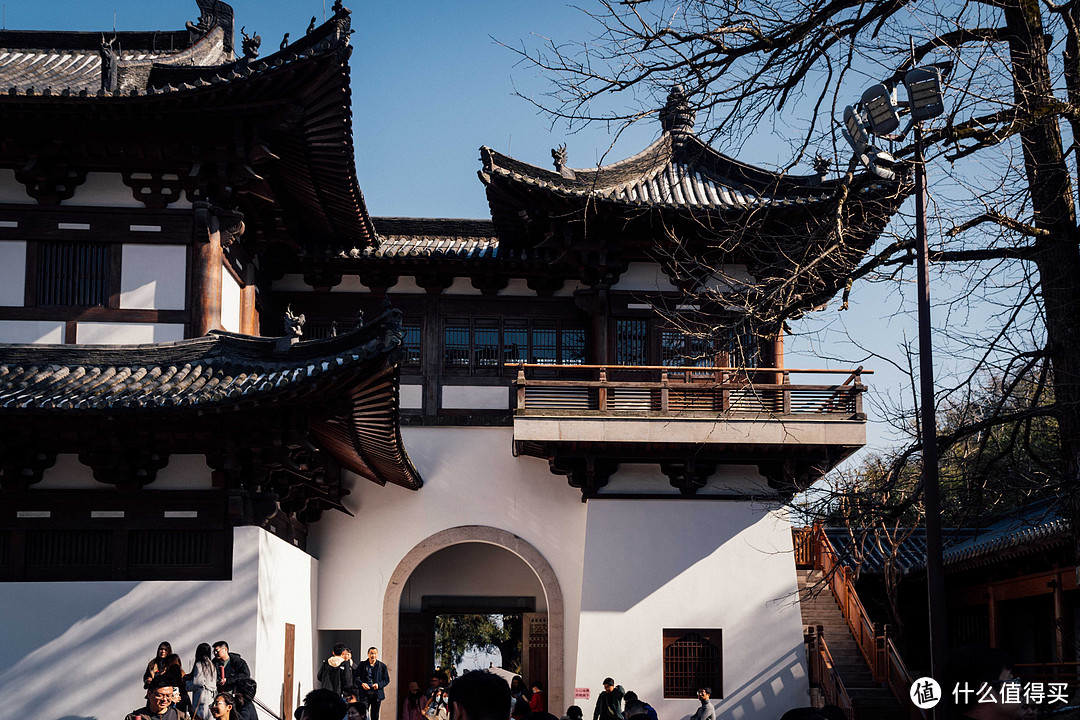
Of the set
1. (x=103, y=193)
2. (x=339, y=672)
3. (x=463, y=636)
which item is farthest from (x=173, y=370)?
(x=463, y=636)

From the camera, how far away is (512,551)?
54.9 ft

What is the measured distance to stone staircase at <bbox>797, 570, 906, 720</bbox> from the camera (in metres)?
16.3

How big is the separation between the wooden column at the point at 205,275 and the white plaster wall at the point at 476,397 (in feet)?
16.3

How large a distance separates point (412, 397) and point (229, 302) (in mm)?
3979

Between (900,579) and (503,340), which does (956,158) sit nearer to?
(503,340)

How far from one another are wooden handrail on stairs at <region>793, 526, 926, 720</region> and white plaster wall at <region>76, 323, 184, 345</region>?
358 inches

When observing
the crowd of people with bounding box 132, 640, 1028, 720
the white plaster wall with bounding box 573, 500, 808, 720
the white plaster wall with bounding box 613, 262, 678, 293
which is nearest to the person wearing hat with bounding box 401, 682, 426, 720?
the crowd of people with bounding box 132, 640, 1028, 720

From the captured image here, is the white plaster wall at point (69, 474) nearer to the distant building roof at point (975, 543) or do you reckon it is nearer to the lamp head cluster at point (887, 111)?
the lamp head cluster at point (887, 111)

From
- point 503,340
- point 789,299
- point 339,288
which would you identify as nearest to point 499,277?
point 503,340

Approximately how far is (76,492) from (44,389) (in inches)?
55.4

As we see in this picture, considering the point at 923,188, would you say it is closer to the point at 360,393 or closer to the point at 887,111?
the point at 887,111

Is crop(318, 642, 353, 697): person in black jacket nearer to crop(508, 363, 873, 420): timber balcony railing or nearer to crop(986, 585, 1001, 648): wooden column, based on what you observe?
crop(508, 363, 873, 420): timber balcony railing

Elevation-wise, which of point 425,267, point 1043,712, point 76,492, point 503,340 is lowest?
point 1043,712

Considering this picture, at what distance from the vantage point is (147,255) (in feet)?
41.7
